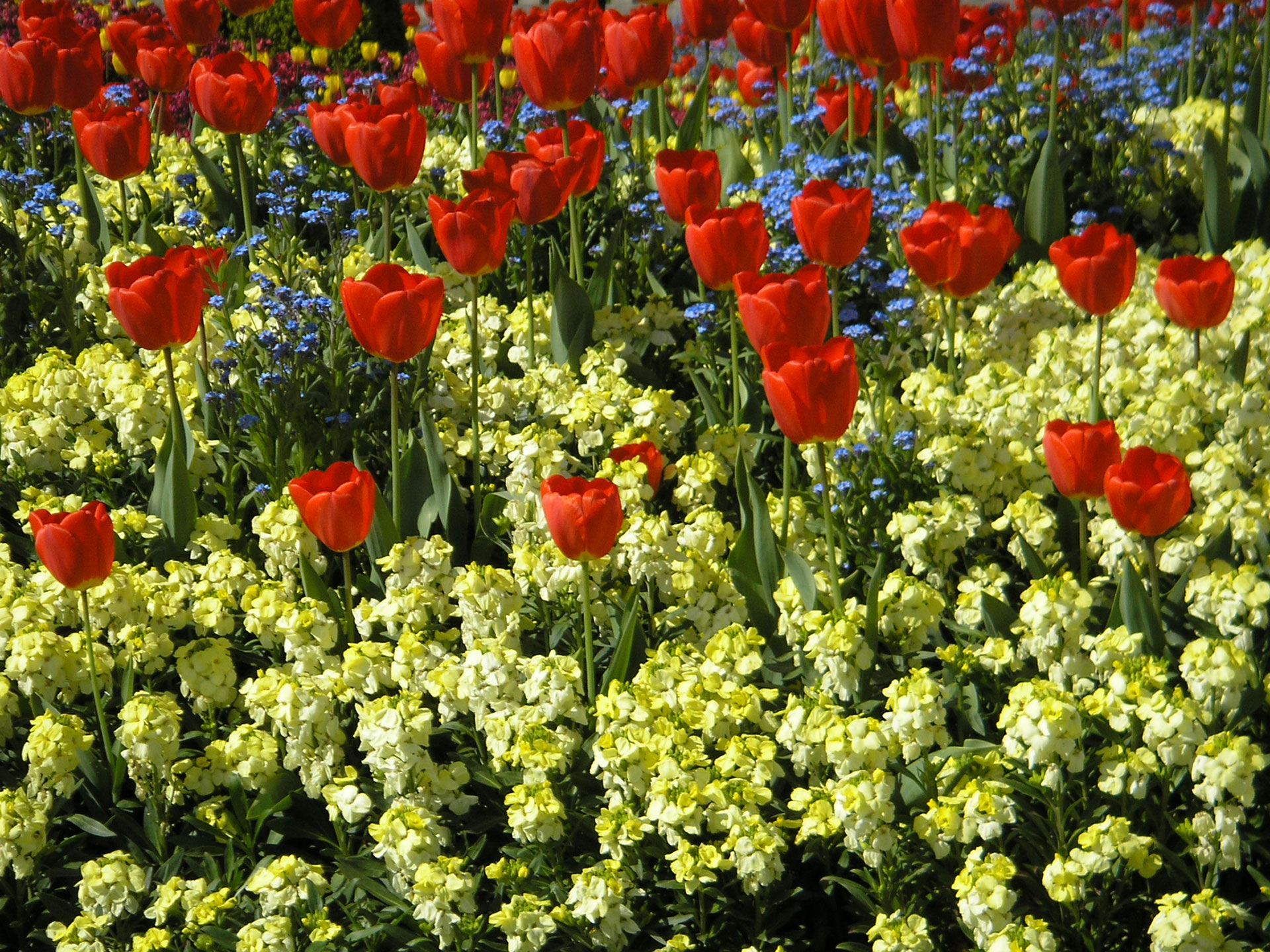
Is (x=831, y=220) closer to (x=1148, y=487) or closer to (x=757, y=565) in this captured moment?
(x=757, y=565)

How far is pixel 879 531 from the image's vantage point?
321 cm

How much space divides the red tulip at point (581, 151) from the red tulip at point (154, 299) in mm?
969

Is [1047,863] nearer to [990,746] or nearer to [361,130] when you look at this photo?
[990,746]

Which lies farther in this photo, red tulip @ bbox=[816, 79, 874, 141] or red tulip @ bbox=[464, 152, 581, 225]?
red tulip @ bbox=[816, 79, 874, 141]

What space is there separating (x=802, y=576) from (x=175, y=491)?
4.96 ft

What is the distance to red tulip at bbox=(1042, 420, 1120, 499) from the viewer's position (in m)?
2.50

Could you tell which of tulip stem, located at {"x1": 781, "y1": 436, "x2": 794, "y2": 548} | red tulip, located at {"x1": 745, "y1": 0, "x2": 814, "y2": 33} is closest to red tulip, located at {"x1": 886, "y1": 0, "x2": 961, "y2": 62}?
red tulip, located at {"x1": 745, "y1": 0, "x2": 814, "y2": 33}

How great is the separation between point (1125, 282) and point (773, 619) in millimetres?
1059

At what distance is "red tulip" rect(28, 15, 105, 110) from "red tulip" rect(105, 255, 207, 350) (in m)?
1.49

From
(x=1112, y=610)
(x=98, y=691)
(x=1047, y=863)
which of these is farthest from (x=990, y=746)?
(x=98, y=691)

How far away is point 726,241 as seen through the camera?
316 cm

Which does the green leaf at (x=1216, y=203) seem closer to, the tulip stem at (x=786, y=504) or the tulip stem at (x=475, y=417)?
the tulip stem at (x=786, y=504)

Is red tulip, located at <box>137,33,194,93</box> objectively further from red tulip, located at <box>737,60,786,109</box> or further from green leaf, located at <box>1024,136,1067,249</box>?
green leaf, located at <box>1024,136,1067,249</box>

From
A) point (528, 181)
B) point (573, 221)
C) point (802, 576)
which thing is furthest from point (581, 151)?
point (802, 576)
